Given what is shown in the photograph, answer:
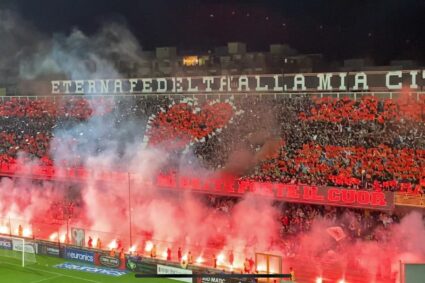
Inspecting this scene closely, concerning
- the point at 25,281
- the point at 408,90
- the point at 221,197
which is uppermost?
the point at 408,90

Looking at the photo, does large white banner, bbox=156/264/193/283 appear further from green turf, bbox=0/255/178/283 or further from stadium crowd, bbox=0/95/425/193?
stadium crowd, bbox=0/95/425/193

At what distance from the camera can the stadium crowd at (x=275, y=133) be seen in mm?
18844

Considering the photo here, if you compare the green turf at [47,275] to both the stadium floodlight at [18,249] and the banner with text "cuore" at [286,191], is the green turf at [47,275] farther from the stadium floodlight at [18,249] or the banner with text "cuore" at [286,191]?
the banner with text "cuore" at [286,191]

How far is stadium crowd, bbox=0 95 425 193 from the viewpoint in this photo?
1884 cm

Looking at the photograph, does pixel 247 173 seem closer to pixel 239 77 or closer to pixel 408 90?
pixel 239 77

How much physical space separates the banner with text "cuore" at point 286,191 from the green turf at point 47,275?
13.8ft

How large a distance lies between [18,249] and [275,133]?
10105 mm

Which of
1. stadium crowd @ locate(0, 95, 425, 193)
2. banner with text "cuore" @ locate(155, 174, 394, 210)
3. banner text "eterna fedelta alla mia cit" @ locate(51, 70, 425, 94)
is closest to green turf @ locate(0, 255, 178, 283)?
banner with text "cuore" @ locate(155, 174, 394, 210)

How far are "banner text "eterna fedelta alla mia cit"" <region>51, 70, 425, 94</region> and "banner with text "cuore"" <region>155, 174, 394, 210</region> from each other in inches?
171

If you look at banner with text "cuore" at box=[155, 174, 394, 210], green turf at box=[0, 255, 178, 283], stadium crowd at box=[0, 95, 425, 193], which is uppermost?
stadium crowd at box=[0, 95, 425, 193]

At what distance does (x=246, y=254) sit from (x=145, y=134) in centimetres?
987

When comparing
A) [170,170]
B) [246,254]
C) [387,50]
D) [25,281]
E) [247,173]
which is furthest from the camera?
[387,50]

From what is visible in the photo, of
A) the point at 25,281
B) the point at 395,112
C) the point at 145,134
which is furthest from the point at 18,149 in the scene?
the point at 395,112

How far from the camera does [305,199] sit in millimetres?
18969
